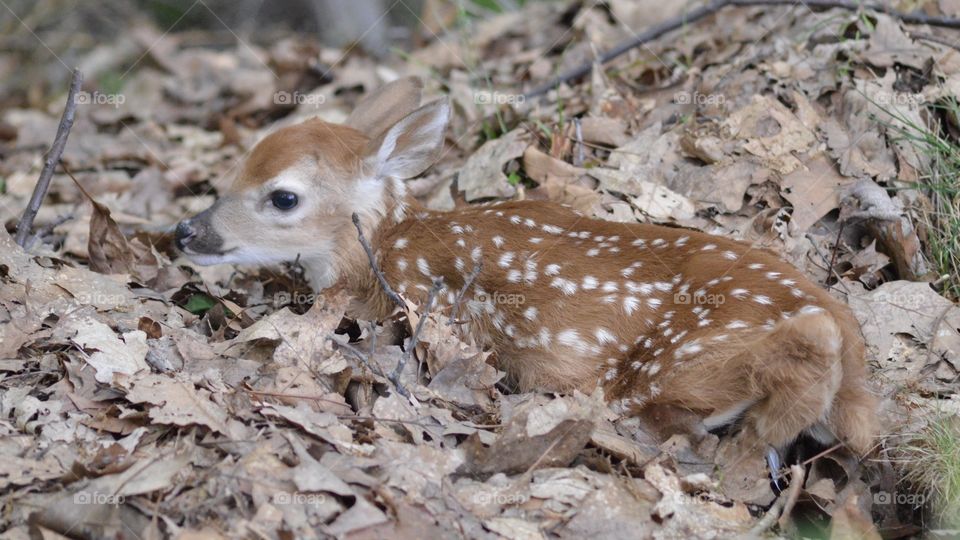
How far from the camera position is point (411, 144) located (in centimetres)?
480

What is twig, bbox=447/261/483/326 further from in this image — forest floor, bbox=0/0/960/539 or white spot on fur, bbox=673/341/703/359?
white spot on fur, bbox=673/341/703/359

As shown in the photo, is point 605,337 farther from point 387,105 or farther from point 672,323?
point 387,105

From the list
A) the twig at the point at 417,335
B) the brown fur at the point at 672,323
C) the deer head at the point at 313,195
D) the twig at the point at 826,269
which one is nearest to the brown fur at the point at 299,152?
the deer head at the point at 313,195

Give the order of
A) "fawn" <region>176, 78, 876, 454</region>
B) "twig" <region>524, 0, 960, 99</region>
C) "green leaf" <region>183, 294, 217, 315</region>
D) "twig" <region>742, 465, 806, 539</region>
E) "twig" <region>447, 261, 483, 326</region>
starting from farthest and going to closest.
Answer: "twig" <region>524, 0, 960, 99</region>
"green leaf" <region>183, 294, 217, 315</region>
"twig" <region>447, 261, 483, 326</region>
"fawn" <region>176, 78, 876, 454</region>
"twig" <region>742, 465, 806, 539</region>

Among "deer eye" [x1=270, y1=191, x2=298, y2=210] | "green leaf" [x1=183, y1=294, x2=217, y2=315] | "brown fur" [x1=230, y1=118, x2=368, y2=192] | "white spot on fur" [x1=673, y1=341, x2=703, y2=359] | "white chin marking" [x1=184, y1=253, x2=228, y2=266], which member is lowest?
"green leaf" [x1=183, y1=294, x2=217, y2=315]

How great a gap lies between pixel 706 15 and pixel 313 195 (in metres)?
3.41

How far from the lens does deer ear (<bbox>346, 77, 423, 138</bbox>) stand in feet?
17.4

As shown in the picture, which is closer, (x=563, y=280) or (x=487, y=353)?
(x=487, y=353)

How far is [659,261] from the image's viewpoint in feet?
Result: 13.8

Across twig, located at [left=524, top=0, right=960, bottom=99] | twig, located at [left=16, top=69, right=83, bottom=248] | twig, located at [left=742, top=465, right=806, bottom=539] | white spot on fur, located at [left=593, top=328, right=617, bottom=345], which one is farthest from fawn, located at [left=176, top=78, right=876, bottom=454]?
twig, located at [left=524, top=0, right=960, bottom=99]

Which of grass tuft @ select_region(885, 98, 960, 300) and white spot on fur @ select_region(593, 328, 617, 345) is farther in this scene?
grass tuft @ select_region(885, 98, 960, 300)

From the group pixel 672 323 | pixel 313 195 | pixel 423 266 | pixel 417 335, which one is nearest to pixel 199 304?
pixel 313 195

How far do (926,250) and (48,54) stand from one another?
872cm

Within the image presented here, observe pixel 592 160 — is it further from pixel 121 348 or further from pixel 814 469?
pixel 121 348
